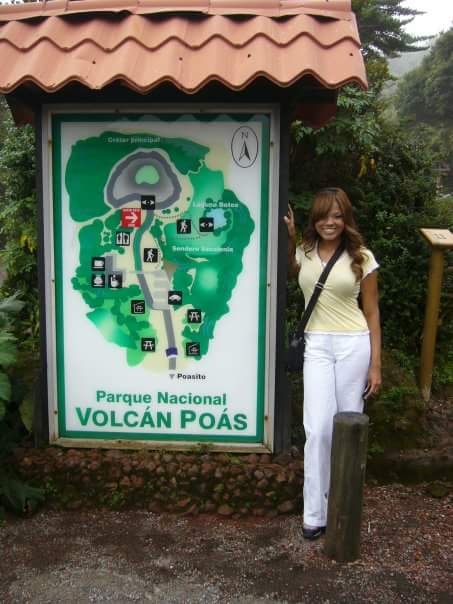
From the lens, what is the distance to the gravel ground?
286 cm

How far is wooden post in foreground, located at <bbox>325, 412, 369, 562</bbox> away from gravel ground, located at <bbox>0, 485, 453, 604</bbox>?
15 cm

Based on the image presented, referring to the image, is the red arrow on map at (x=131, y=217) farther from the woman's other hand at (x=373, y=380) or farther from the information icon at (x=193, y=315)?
the woman's other hand at (x=373, y=380)

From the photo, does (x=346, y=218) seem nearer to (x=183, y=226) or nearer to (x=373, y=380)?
(x=373, y=380)

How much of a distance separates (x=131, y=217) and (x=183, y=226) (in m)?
0.33

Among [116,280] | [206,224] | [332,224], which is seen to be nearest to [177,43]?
[206,224]

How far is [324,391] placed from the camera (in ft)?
10.4

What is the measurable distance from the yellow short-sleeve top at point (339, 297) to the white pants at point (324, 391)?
51 mm

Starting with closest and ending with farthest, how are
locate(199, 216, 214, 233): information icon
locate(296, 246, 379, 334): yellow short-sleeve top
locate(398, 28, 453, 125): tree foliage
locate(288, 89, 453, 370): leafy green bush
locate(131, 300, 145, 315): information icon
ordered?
locate(296, 246, 379, 334): yellow short-sleeve top → locate(199, 216, 214, 233): information icon → locate(131, 300, 145, 315): information icon → locate(288, 89, 453, 370): leafy green bush → locate(398, 28, 453, 125): tree foliage

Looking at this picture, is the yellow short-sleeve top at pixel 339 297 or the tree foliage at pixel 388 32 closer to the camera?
the yellow short-sleeve top at pixel 339 297

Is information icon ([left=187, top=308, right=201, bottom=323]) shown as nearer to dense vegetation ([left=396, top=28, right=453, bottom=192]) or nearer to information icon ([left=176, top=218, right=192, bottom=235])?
information icon ([left=176, top=218, right=192, bottom=235])

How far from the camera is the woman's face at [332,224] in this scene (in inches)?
122

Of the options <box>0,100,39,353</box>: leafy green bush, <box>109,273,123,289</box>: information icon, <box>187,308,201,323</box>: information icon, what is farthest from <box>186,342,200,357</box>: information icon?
<box>0,100,39,353</box>: leafy green bush

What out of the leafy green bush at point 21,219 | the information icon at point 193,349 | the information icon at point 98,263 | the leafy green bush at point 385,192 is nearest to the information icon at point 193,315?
the information icon at point 193,349

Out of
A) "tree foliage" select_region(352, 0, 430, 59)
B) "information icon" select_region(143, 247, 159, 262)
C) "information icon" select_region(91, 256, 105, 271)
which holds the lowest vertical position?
"information icon" select_region(91, 256, 105, 271)
